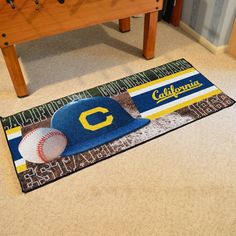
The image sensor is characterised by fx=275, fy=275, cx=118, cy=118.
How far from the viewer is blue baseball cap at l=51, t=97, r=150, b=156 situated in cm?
172

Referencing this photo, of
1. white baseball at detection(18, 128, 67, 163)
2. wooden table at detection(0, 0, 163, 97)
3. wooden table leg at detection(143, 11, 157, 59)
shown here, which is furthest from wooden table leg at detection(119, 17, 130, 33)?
white baseball at detection(18, 128, 67, 163)

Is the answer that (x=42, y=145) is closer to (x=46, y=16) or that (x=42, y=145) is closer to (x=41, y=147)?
(x=41, y=147)

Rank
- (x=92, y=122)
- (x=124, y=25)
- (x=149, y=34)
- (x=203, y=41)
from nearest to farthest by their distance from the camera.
A: (x=92, y=122)
(x=149, y=34)
(x=203, y=41)
(x=124, y=25)

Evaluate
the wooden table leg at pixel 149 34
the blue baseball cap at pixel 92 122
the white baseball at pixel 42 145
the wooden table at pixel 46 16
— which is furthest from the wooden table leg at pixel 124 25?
the white baseball at pixel 42 145

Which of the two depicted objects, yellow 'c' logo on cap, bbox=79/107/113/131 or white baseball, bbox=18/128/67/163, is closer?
white baseball, bbox=18/128/67/163

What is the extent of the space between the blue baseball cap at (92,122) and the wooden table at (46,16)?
1.41ft

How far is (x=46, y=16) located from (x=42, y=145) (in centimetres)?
80

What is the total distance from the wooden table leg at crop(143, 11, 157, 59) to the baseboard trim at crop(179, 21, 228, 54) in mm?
513

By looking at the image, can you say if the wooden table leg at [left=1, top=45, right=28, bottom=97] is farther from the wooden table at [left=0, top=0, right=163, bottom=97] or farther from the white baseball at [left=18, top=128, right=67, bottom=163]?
the white baseball at [left=18, top=128, right=67, bottom=163]

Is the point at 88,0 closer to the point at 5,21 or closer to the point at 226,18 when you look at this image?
the point at 5,21

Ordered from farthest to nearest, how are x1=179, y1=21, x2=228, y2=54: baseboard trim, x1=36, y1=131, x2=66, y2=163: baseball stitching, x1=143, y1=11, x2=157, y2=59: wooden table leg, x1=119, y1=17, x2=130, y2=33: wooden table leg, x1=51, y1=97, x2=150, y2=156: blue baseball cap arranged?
x1=119, y1=17, x2=130, y2=33: wooden table leg
x1=179, y1=21, x2=228, y2=54: baseboard trim
x1=143, y1=11, x2=157, y2=59: wooden table leg
x1=51, y1=97, x2=150, y2=156: blue baseball cap
x1=36, y1=131, x2=66, y2=163: baseball stitching

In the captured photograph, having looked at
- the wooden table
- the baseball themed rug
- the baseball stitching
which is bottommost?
the baseball themed rug

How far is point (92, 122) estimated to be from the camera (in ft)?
5.97

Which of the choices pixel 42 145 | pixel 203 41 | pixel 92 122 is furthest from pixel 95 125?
pixel 203 41
